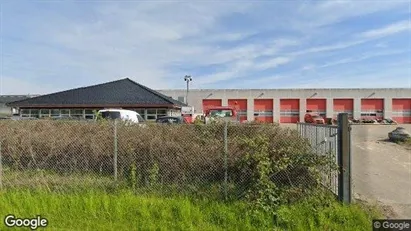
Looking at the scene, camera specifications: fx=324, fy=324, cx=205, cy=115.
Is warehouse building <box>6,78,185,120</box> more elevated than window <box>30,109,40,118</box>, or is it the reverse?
warehouse building <box>6,78,185,120</box>

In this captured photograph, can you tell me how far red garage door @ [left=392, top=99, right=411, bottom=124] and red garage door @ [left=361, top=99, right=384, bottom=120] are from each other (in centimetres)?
185

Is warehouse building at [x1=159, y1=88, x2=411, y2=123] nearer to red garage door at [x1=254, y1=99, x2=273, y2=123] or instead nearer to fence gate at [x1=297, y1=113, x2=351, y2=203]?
red garage door at [x1=254, y1=99, x2=273, y2=123]

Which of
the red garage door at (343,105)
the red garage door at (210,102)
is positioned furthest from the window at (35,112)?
the red garage door at (343,105)

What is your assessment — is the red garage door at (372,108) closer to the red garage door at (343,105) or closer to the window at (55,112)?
the red garage door at (343,105)

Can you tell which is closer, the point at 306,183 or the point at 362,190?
the point at 306,183

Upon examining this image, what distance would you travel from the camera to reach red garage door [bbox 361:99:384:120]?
53.2 metres

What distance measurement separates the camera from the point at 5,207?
6.04m

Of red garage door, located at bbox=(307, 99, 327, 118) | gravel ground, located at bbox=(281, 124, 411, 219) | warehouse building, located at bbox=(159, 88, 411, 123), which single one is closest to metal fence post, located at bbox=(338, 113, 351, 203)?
→ gravel ground, located at bbox=(281, 124, 411, 219)

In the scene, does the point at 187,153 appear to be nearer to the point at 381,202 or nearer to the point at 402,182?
the point at 381,202

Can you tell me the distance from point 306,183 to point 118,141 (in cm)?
420

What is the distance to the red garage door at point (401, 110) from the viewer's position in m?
52.8

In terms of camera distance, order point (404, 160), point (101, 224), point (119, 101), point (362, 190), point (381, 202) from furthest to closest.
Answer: point (119, 101) < point (404, 160) < point (362, 190) < point (381, 202) < point (101, 224)

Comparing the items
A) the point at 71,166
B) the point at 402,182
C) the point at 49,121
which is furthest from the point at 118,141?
the point at 402,182

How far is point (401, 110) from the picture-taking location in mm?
52969
